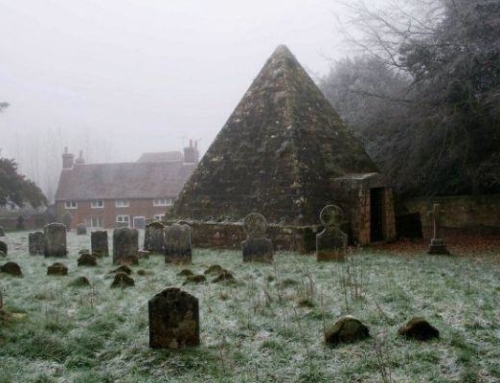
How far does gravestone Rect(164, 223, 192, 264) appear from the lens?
479 inches

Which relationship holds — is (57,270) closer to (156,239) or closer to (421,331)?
(156,239)

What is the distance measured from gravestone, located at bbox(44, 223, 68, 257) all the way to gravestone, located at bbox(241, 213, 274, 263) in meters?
5.34

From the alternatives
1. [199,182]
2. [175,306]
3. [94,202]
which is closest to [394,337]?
[175,306]

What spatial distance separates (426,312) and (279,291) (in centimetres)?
233

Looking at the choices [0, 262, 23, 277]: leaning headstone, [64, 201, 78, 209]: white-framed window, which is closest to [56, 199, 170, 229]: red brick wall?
[64, 201, 78, 209]: white-framed window

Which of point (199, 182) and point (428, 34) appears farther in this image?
point (428, 34)

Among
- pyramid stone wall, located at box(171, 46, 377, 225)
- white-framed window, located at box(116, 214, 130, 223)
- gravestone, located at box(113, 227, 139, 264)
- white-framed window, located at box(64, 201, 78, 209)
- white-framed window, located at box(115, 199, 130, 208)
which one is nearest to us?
gravestone, located at box(113, 227, 139, 264)

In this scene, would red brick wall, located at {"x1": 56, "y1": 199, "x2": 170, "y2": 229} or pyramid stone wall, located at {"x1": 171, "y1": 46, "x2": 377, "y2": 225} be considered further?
red brick wall, located at {"x1": 56, "y1": 199, "x2": 170, "y2": 229}

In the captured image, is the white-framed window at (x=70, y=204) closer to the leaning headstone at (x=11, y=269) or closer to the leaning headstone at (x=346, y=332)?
the leaning headstone at (x=11, y=269)

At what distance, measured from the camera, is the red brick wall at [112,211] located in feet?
150

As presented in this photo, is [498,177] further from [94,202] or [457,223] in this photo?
[94,202]

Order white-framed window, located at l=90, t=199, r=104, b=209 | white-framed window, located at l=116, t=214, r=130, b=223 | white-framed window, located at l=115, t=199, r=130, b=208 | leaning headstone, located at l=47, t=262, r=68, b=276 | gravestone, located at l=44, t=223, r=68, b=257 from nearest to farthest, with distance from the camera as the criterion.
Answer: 1. leaning headstone, located at l=47, t=262, r=68, b=276
2. gravestone, located at l=44, t=223, r=68, b=257
3. white-framed window, located at l=116, t=214, r=130, b=223
4. white-framed window, located at l=115, t=199, r=130, b=208
5. white-framed window, located at l=90, t=199, r=104, b=209

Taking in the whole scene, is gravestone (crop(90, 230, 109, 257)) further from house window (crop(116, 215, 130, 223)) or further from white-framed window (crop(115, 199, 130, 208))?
white-framed window (crop(115, 199, 130, 208))

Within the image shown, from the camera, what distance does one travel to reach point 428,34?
18.1 m
